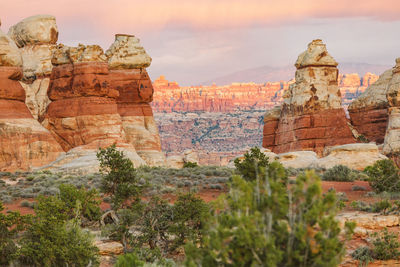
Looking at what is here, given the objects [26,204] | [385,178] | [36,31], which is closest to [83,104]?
[36,31]

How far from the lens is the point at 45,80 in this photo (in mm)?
44906

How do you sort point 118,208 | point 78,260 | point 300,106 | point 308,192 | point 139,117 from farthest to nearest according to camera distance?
point 300,106, point 139,117, point 118,208, point 78,260, point 308,192

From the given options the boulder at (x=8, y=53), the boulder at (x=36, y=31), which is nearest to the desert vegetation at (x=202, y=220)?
the boulder at (x=8, y=53)

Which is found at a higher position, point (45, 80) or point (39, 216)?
point (45, 80)

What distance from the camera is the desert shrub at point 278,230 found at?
5.66 metres

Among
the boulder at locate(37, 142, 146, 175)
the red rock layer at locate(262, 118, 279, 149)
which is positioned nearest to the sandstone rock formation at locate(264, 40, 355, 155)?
the red rock layer at locate(262, 118, 279, 149)

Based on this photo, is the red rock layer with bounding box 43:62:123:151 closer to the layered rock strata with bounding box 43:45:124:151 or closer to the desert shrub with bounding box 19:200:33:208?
the layered rock strata with bounding box 43:45:124:151

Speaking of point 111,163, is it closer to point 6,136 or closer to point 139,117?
point 6,136

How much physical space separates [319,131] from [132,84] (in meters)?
22.9

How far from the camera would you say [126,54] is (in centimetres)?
4394

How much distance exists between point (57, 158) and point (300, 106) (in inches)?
1178

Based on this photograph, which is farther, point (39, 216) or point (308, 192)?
point (39, 216)

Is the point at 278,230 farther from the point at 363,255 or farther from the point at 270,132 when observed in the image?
the point at 270,132

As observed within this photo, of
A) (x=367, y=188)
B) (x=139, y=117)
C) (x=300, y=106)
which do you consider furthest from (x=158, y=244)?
(x=300, y=106)
